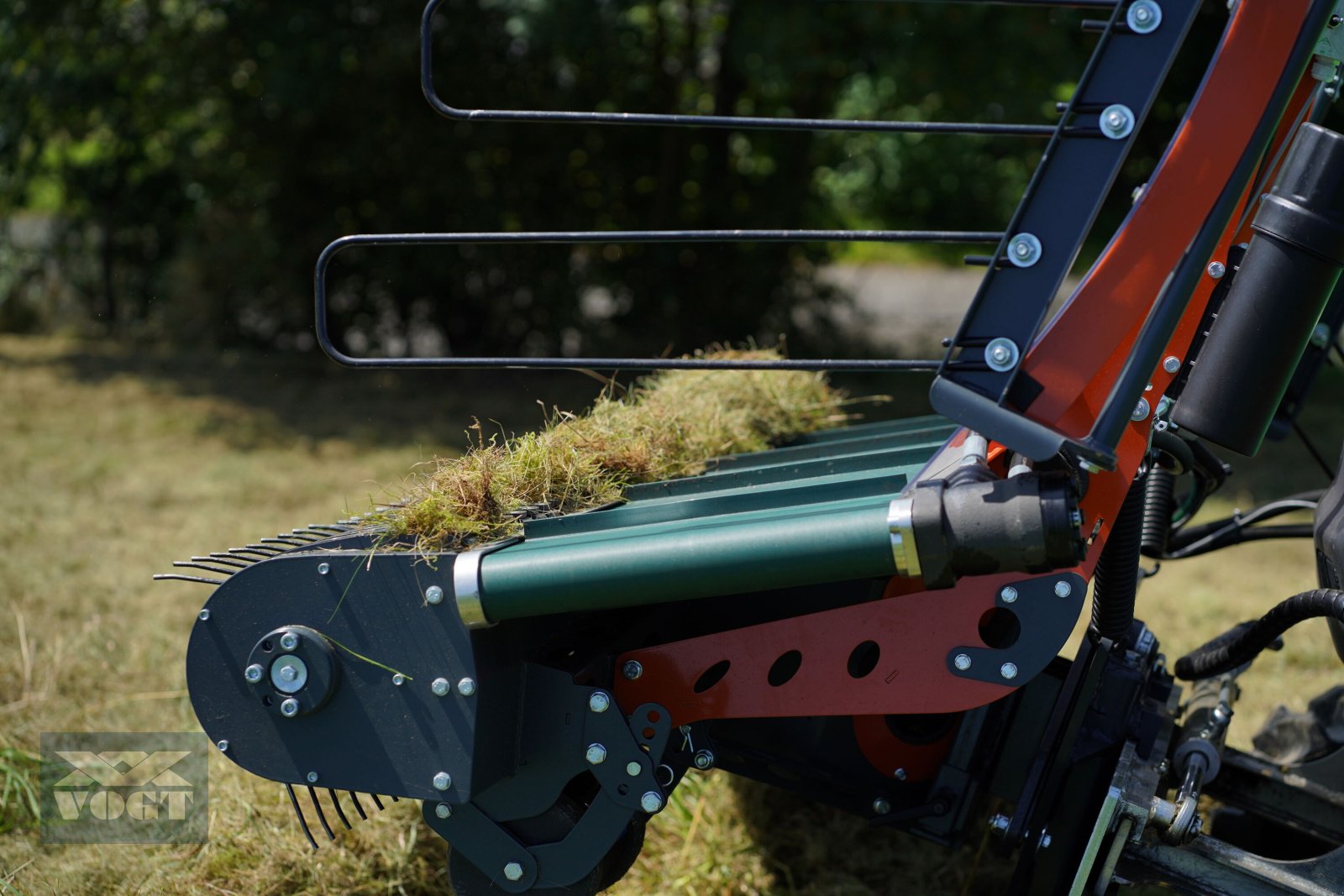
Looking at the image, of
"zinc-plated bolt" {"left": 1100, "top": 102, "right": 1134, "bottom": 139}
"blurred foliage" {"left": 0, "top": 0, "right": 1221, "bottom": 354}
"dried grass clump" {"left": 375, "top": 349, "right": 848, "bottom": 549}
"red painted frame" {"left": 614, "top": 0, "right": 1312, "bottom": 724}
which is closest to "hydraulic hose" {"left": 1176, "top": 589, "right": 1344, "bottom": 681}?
"red painted frame" {"left": 614, "top": 0, "right": 1312, "bottom": 724}

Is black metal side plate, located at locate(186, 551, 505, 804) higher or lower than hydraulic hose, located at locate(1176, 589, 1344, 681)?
lower

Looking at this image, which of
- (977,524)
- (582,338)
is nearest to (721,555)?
(977,524)

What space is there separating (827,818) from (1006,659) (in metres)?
1.45

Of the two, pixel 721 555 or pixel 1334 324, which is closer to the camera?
pixel 721 555

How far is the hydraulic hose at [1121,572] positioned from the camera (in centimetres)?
216

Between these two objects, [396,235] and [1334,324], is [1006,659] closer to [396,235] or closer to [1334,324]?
[396,235]

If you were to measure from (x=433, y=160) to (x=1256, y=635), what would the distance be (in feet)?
24.3

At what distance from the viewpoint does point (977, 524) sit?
1689 millimetres

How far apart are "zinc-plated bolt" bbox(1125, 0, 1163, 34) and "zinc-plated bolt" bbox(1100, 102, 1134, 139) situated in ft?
0.35

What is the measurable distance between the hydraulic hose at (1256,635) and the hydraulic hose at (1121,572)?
25 centimetres

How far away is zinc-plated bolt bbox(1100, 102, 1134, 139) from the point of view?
1.68 metres

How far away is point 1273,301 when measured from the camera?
6.59 ft

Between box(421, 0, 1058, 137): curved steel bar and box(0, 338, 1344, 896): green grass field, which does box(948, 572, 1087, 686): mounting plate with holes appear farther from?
box(0, 338, 1344, 896): green grass field

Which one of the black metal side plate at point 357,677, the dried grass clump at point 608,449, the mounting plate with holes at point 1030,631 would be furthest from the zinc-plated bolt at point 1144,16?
the black metal side plate at point 357,677
